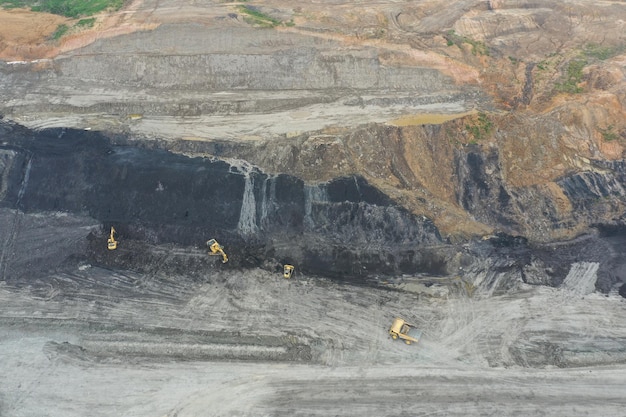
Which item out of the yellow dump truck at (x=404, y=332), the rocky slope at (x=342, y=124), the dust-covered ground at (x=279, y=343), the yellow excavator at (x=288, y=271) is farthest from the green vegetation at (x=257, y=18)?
the yellow dump truck at (x=404, y=332)

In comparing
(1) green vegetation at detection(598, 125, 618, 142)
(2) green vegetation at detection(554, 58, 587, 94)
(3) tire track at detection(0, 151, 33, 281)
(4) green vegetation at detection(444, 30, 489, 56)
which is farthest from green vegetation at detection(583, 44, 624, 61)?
(3) tire track at detection(0, 151, 33, 281)

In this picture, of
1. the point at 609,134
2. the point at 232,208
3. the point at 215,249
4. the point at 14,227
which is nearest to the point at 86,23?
the point at 14,227

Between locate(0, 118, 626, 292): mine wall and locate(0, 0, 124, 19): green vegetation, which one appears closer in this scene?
locate(0, 118, 626, 292): mine wall

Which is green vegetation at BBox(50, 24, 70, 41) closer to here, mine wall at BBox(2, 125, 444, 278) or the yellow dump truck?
mine wall at BBox(2, 125, 444, 278)

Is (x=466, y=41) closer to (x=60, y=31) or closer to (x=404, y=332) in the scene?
(x=404, y=332)

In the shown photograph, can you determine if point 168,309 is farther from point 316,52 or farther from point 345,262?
point 316,52

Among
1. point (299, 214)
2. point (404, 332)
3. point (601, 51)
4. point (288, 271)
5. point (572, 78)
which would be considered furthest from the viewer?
point (601, 51)

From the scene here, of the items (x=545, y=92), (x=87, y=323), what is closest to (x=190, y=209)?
(x=87, y=323)
